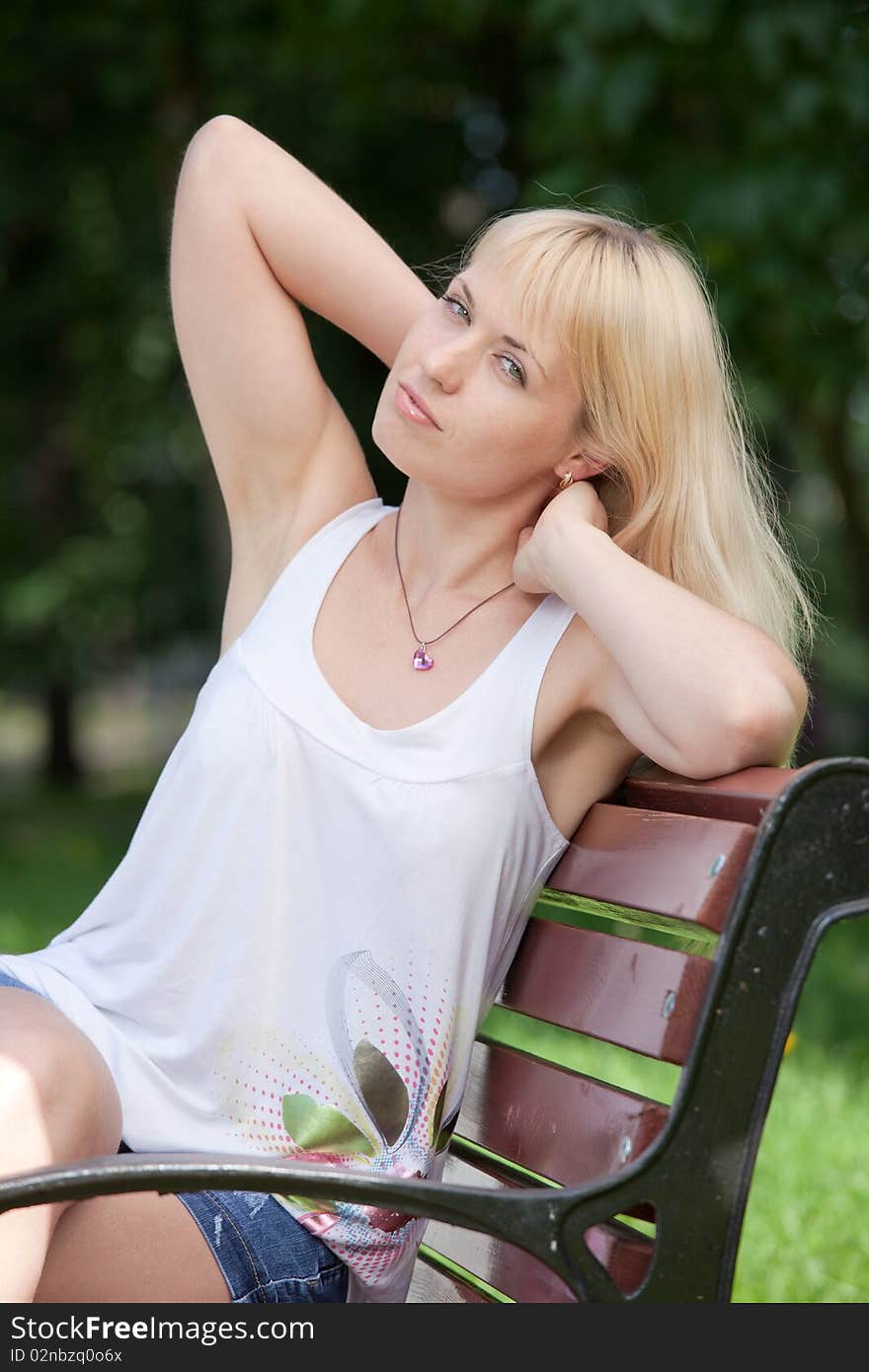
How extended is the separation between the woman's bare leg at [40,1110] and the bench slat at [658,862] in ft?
2.04

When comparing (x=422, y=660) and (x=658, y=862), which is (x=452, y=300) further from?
(x=658, y=862)

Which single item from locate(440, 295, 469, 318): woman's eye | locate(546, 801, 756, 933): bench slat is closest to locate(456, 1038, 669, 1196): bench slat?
locate(546, 801, 756, 933): bench slat

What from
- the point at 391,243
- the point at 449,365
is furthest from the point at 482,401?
the point at 391,243

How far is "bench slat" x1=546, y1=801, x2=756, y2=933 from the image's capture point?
1.71m

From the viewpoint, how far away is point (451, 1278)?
2182 mm

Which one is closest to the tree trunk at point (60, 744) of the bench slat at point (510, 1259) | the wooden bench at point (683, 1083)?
the bench slat at point (510, 1259)

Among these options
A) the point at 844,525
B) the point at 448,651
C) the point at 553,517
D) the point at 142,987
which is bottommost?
the point at 142,987

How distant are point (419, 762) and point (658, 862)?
0.33m

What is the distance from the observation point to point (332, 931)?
204 centimetres

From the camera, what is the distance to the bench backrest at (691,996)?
1674 mm

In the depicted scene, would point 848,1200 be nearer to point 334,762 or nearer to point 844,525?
point 334,762

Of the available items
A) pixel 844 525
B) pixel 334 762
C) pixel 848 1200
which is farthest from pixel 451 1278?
pixel 844 525

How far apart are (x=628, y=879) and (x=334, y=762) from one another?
0.39m

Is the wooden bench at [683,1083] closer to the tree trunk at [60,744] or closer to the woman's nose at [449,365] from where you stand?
the woman's nose at [449,365]
